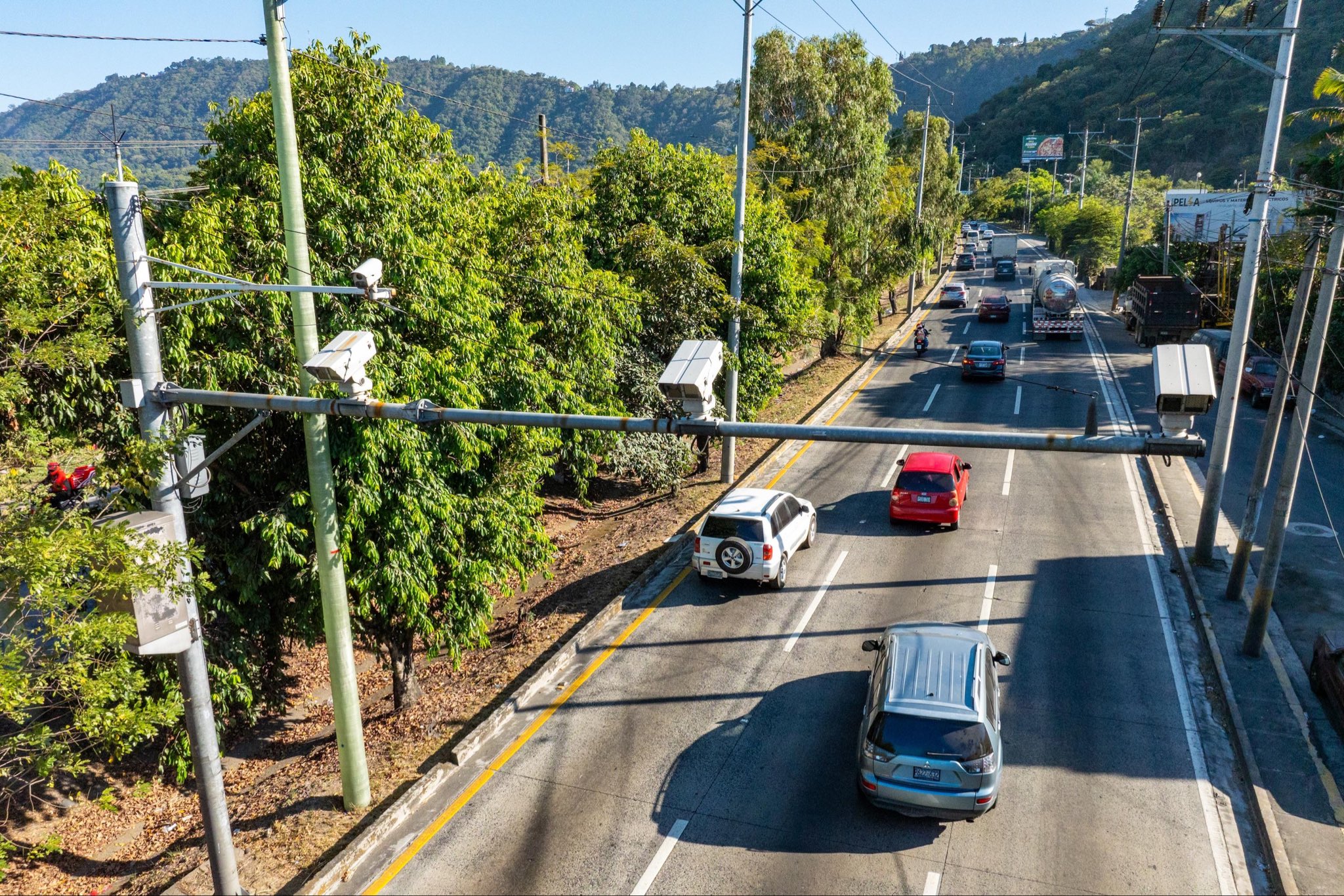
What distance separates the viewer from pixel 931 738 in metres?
9.92

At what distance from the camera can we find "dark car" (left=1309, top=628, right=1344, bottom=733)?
40.4ft

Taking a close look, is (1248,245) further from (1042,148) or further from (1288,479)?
(1042,148)

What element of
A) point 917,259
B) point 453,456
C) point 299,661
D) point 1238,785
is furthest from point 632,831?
point 917,259

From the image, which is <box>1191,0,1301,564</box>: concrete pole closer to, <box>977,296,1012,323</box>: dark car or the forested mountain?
the forested mountain

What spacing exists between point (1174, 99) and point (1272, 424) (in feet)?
439

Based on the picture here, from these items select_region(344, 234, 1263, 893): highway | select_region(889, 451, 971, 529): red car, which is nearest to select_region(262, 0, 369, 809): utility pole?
select_region(344, 234, 1263, 893): highway

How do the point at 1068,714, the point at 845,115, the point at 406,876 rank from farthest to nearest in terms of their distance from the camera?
the point at 845,115, the point at 1068,714, the point at 406,876

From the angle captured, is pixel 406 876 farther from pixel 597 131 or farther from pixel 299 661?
pixel 597 131

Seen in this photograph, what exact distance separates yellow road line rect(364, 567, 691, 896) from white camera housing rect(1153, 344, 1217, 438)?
9.15 metres

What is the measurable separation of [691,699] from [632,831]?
3113 millimetres

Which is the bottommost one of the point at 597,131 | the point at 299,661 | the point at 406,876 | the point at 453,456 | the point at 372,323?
the point at 299,661

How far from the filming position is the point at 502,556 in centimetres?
1371

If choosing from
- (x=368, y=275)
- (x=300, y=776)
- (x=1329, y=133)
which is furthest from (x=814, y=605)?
(x=1329, y=133)

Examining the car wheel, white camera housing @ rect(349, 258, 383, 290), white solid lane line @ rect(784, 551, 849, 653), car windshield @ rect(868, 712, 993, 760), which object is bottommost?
white solid lane line @ rect(784, 551, 849, 653)
